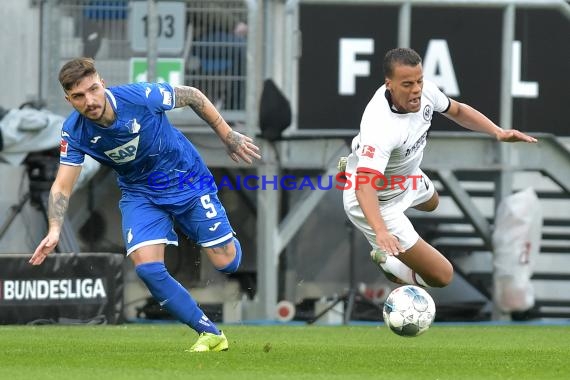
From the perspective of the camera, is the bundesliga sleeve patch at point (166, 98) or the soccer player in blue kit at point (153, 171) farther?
the bundesliga sleeve patch at point (166, 98)

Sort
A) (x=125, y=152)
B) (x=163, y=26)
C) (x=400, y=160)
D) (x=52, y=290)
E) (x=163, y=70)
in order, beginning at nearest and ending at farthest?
(x=125, y=152) < (x=400, y=160) < (x=52, y=290) < (x=163, y=70) < (x=163, y=26)

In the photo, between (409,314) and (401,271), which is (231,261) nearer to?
(409,314)

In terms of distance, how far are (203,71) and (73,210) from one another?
2356 mm

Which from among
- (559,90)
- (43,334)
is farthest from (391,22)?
(43,334)

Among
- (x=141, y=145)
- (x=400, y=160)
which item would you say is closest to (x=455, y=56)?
(x=400, y=160)

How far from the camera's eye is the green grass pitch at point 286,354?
7730 mm

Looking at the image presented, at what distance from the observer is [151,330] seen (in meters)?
12.5

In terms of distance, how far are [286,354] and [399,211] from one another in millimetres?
1567

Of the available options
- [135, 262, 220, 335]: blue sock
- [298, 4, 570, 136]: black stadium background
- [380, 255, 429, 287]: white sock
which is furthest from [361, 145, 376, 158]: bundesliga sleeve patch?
[298, 4, 570, 136]: black stadium background

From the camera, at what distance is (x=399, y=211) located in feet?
33.4

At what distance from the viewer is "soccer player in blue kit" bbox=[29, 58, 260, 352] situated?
8766 millimetres

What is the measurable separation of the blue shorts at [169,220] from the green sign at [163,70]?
519cm

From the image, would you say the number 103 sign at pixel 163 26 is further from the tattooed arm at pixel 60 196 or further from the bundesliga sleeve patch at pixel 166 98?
the tattooed arm at pixel 60 196

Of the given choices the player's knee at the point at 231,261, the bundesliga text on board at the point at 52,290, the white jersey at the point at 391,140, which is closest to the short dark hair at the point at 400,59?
the white jersey at the point at 391,140
